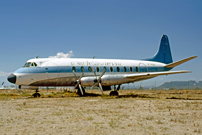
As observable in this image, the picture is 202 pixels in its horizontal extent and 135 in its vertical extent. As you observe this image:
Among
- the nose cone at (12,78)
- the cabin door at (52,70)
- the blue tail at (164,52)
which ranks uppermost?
the blue tail at (164,52)

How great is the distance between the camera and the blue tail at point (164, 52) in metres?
30.6

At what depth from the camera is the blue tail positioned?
3059 cm

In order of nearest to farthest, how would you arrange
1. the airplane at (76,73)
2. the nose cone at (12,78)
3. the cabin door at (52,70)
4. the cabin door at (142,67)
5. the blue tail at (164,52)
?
1. the nose cone at (12,78)
2. the airplane at (76,73)
3. the cabin door at (52,70)
4. the cabin door at (142,67)
5. the blue tail at (164,52)

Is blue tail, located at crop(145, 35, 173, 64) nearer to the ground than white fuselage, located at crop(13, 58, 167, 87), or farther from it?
farther from it

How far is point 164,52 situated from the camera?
31.0m

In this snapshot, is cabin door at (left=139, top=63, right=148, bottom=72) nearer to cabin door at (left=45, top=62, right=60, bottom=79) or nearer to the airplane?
the airplane

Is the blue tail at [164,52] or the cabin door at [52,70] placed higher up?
the blue tail at [164,52]

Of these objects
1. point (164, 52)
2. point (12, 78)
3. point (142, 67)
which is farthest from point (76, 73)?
point (164, 52)

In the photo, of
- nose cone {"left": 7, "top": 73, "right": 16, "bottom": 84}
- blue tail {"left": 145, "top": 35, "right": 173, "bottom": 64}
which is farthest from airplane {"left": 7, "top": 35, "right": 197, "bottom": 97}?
blue tail {"left": 145, "top": 35, "right": 173, "bottom": 64}

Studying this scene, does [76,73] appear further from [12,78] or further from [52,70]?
[12,78]

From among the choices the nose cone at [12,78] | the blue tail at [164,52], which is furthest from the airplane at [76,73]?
the blue tail at [164,52]

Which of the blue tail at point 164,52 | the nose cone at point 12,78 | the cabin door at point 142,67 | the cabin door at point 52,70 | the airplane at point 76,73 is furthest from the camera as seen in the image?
the blue tail at point 164,52

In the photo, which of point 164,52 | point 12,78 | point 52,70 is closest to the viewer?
point 12,78

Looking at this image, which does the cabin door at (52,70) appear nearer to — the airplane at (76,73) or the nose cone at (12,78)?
the airplane at (76,73)
